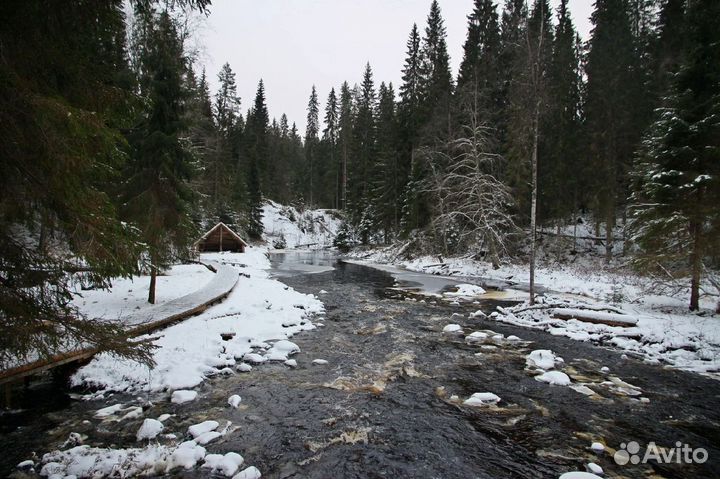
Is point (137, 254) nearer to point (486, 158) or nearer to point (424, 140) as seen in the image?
point (486, 158)

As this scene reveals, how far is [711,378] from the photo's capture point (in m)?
7.63

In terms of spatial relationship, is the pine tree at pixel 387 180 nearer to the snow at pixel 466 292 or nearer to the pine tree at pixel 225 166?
the pine tree at pixel 225 166

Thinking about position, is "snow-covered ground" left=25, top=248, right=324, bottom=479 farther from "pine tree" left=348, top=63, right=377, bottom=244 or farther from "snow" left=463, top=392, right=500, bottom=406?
"pine tree" left=348, top=63, right=377, bottom=244

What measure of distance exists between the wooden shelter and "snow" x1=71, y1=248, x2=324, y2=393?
875 inches

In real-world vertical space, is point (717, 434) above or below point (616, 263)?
below

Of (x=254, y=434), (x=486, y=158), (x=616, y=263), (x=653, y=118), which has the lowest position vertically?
(x=254, y=434)

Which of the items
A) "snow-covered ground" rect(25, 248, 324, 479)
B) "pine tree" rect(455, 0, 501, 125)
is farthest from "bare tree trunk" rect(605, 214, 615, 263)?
"snow-covered ground" rect(25, 248, 324, 479)

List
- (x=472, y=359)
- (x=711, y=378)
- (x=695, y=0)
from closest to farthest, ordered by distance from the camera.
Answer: (x=711, y=378) < (x=472, y=359) < (x=695, y=0)

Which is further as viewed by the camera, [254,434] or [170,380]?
[170,380]

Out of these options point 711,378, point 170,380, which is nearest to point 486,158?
point 711,378

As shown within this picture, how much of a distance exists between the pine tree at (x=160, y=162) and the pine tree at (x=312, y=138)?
62070 mm

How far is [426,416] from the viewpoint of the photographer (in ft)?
19.4

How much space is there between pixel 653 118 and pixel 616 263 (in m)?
10.9

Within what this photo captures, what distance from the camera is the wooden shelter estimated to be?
118ft
